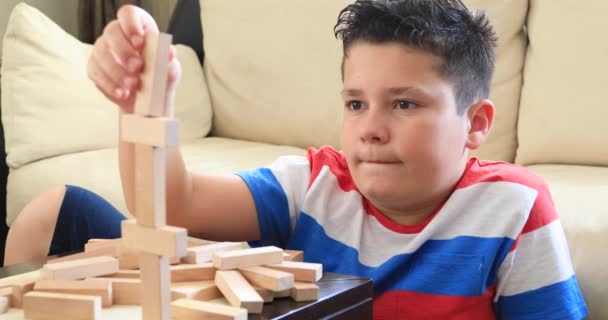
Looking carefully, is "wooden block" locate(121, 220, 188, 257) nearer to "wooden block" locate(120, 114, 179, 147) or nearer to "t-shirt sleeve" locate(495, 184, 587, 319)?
"wooden block" locate(120, 114, 179, 147)

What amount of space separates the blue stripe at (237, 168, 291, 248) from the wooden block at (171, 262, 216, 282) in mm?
315

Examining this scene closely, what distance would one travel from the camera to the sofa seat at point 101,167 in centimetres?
166

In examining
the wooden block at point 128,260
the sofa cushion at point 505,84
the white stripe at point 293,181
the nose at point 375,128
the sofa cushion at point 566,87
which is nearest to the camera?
the wooden block at point 128,260

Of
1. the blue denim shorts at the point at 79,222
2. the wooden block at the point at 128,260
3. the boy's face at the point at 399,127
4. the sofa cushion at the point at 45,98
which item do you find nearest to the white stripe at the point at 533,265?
the boy's face at the point at 399,127

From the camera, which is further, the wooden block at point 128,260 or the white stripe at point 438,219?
the white stripe at point 438,219

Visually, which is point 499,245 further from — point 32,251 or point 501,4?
point 501,4

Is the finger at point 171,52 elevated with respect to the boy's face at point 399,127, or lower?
elevated

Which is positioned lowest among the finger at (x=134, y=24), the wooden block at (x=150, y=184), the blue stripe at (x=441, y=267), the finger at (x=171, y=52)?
the blue stripe at (x=441, y=267)

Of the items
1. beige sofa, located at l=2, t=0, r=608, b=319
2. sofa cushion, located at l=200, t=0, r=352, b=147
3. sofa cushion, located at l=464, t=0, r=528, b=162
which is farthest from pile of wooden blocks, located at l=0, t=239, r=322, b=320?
sofa cushion, located at l=200, t=0, r=352, b=147

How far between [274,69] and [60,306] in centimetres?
149

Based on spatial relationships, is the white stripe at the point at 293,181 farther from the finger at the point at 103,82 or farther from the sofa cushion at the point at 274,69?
the sofa cushion at the point at 274,69

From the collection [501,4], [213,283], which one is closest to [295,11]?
[501,4]

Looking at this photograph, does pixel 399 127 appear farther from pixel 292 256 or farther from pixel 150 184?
pixel 150 184

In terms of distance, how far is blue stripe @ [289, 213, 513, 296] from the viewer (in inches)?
35.2
